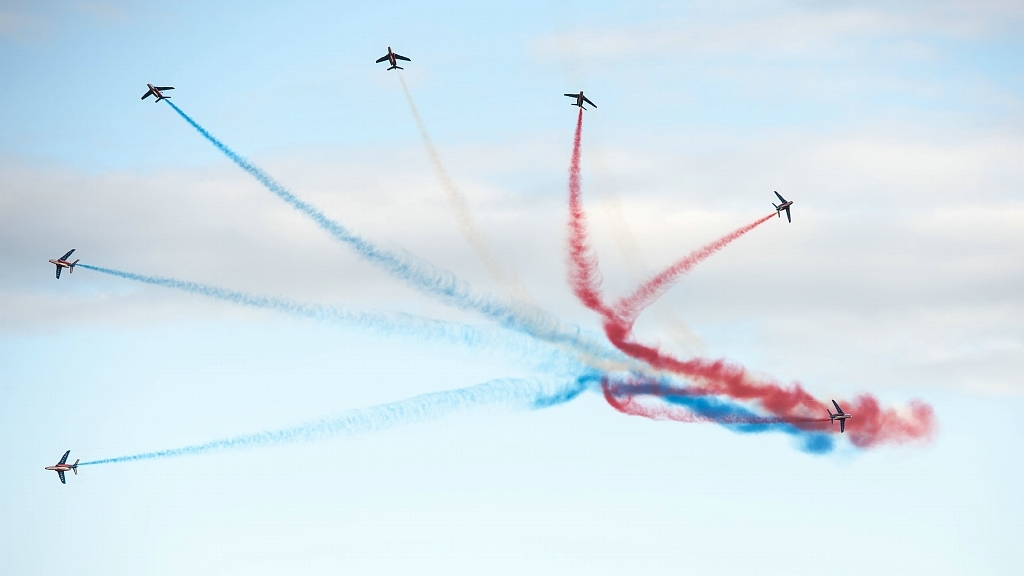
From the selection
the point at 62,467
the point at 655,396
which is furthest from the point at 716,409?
the point at 62,467

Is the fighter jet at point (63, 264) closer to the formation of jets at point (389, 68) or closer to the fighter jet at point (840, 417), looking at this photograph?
the formation of jets at point (389, 68)

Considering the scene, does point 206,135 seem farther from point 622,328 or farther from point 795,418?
point 795,418

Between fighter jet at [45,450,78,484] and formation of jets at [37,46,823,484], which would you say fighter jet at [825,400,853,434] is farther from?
fighter jet at [45,450,78,484]

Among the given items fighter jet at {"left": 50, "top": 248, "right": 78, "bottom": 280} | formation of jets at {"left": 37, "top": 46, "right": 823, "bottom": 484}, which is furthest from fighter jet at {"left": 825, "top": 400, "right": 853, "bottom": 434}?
fighter jet at {"left": 50, "top": 248, "right": 78, "bottom": 280}

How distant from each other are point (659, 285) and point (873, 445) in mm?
23310

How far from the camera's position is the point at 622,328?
83.5 meters

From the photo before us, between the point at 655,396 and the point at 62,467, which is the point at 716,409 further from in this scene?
the point at 62,467

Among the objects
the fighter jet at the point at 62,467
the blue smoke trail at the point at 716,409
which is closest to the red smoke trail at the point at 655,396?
the blue smoke trail at the point at 716,409

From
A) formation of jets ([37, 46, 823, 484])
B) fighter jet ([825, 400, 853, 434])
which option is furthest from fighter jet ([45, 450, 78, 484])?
fighter jet ([825, 400, 853, 434])

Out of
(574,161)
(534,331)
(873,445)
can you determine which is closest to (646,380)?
(534,331)

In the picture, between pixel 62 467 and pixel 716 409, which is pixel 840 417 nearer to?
pixel 716 409

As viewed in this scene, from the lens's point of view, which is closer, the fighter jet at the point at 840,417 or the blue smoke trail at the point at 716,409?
the blue smoke trail at the point at 716,409

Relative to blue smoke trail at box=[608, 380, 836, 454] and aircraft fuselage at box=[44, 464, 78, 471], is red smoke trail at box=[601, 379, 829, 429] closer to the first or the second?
blue smoke trail at box=[608, 380, 836, 454]

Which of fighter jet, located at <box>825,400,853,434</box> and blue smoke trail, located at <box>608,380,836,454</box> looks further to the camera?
fighter jet, located at <box>825,400,853,434</box>
